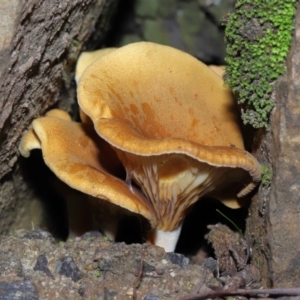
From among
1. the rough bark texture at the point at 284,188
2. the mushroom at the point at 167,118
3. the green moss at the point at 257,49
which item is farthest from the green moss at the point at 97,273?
the green moss at the point at 257,49

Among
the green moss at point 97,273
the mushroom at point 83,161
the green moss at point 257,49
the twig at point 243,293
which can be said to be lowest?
the twig at point 243,293

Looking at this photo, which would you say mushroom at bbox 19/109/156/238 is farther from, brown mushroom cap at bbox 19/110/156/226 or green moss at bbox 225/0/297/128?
green moss at bbox 225/0/297/128

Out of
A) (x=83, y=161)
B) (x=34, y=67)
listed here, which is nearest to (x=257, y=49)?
(x=83, y=161)

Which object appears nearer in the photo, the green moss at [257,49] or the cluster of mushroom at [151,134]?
the green moss at [257,49]

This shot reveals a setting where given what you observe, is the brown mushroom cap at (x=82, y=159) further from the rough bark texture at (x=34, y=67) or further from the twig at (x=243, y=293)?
the twig at (x=243, y=293)

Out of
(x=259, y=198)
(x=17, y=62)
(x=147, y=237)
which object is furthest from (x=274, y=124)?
(x=17, y=62)

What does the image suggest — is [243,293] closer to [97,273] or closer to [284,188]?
[284,188]

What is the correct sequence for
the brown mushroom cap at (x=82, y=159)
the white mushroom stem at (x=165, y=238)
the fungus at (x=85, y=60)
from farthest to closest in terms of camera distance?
the fungus at (x=85, y=60)
the white mushroom stem at (x=165, y=238)
the brown mushroom cap at (x=82, y=159)
